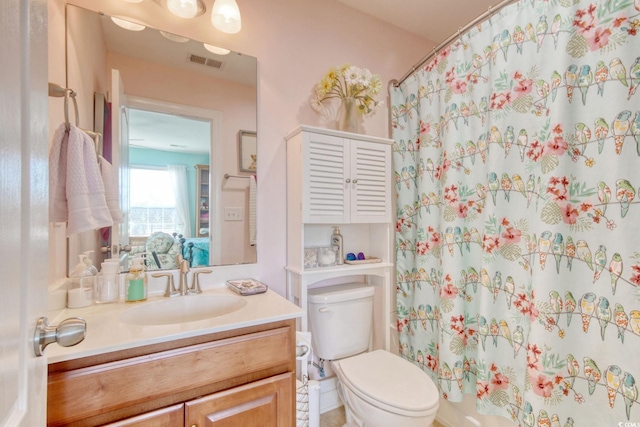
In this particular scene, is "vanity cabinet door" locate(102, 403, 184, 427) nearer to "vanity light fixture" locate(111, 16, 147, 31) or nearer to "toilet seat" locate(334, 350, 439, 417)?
"toilet seat" locate(334, 350, 439, 417)

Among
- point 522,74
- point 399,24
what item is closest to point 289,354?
point 522,74

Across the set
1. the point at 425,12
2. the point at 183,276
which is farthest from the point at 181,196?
the point at 425,12

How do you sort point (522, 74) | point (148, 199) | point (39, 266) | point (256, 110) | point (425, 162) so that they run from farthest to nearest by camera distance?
point (425, 162), point (256, 110), point (148, 199), point (522, 74), point (39, 266)

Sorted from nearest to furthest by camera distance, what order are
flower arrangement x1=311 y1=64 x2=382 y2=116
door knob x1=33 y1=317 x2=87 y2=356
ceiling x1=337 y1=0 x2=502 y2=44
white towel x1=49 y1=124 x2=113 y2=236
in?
1. door knob x1=33 y1=317 x2=87 y2=356
2. white towel x1=49 y1=124 x2=113 y2=236
3. flower arrangement x1=311 y1=64 x2=382 y2=116
4. ceiling x1=337 y1=0 x2=502 y2=44

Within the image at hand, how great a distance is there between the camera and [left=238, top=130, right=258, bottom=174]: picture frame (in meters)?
1.52

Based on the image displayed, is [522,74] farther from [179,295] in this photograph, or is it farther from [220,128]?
[179,295]

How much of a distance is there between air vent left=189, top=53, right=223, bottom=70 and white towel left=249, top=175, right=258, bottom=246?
0.58 metres

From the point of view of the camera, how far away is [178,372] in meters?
0.90

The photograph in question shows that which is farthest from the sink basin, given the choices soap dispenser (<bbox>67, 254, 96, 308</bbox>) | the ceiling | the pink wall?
the ceiling

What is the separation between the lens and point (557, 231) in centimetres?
109

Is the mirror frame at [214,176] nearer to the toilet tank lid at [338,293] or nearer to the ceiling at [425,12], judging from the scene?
the toilet tank lid at [338,293]

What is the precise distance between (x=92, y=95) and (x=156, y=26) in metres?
0.44

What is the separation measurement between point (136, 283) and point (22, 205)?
0.85 meters

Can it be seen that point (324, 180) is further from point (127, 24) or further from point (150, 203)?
point (127, 24)
